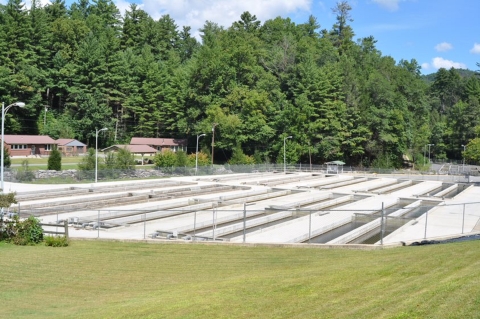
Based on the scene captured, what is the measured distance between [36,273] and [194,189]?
98.3 feet

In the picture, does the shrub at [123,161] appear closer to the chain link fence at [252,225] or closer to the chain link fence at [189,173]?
the chain link fence at [189,173]

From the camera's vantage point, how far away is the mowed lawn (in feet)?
26.0

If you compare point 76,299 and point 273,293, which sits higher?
point 273,293

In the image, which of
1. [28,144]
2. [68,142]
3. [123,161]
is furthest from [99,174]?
[68,142]

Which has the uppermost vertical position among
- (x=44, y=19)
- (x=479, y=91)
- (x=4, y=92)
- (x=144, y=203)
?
(x=44, y=19)

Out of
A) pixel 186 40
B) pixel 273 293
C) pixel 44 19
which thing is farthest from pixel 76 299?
pixel 186 40

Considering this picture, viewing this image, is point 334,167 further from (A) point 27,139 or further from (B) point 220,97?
(A) point 27,139

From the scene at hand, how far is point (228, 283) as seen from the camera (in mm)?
11438

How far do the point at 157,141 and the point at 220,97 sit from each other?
45.8 ft

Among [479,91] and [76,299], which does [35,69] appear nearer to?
[76,299]

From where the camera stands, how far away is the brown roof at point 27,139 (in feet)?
228

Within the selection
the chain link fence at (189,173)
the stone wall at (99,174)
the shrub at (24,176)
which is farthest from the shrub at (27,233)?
the stone wall at (99,174)

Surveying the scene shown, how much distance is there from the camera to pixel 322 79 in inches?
3113

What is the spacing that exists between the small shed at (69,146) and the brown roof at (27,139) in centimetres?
139
